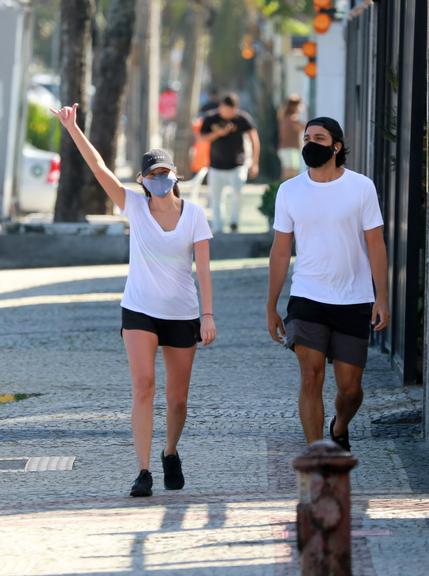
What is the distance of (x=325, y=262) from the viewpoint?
314 inches

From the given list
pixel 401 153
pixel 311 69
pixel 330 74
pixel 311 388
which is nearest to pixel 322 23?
pixel 330 74

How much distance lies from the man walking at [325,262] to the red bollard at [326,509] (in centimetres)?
260

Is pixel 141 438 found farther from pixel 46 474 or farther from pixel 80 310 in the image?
pixel 80 310

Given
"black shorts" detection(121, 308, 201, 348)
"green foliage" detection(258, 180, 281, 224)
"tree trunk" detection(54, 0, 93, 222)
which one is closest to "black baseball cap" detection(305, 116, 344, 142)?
"black shorts" detection(121, 308, 201, 348)

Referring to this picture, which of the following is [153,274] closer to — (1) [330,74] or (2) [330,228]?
(2) [330,228]

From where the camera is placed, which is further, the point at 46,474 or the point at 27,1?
the point at 27,1

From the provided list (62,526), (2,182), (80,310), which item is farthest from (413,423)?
(2,182)

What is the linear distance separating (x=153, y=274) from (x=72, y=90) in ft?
45.0

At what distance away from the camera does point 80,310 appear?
48.7 feet

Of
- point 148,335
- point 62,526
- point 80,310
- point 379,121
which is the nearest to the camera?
point 62,526

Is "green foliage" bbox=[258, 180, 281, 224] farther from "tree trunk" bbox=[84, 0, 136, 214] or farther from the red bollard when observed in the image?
the red bollard

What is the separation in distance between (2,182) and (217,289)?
6.97m

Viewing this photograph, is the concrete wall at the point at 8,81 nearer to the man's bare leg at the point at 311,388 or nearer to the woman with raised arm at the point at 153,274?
the man's bare leg at the point at 311,388

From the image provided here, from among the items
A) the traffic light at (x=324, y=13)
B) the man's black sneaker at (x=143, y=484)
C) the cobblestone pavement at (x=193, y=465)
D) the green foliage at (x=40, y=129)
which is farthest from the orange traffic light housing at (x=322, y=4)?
the man's black sneaker at (x=143, y=484)
